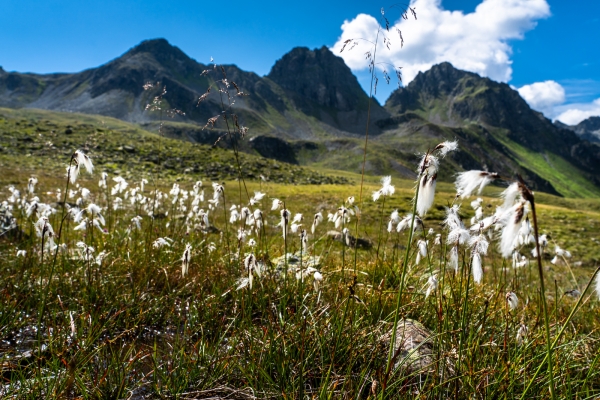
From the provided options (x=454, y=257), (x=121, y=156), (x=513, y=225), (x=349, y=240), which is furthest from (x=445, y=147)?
(x=121, y=156)

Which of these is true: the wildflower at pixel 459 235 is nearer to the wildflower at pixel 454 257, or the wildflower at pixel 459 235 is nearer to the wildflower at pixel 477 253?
the wildflower at pixel 477 253

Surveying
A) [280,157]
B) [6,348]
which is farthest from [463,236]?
[280,157]

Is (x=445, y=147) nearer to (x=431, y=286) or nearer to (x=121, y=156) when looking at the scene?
(x=431, y=286)

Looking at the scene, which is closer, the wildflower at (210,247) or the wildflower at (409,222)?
the wildflower at (409,222)

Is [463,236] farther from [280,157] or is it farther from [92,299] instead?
[280,157]

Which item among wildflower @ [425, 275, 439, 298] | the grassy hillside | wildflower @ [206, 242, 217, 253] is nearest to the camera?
wildflower @ [425, 275, 439, 298]

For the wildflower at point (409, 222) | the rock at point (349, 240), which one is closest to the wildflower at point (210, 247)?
the rock at point (349, 240)

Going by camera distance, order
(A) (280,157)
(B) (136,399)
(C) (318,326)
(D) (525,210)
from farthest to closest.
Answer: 1. (A) (280,157)
2. (C) (318,326)
3. (B) (136,399)
4. (D) (525,210)

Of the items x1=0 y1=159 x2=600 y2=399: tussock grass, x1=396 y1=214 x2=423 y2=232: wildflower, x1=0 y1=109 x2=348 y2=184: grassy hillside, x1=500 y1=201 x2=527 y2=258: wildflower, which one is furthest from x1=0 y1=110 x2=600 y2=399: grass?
x1=0 y1=109 x2=348 y2=184: grassy hillside

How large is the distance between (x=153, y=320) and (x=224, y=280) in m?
1.04

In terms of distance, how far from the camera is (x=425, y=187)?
1.69 metres

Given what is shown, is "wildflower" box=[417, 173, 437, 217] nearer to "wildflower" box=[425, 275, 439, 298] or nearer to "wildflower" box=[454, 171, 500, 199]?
"wildflower" box=[454, 171, 500, 199]

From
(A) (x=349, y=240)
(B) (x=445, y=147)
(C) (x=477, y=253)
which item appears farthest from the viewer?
(A) (x=349, y=240)

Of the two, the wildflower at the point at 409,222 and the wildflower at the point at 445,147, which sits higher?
the wildflower at the point at 445,147
